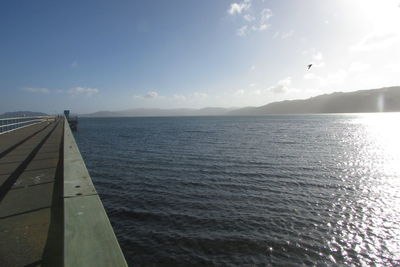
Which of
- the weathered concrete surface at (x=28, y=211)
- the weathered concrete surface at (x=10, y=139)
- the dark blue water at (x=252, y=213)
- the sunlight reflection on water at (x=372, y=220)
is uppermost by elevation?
the weathered concrete surface at (x=10, y=139)

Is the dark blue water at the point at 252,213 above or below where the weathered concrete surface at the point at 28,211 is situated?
below

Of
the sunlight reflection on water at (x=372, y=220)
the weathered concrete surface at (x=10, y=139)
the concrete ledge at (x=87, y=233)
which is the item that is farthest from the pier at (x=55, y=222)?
the sunlight reflection on water at (x=372, y=220)

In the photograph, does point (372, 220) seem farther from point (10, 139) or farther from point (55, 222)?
point (10, 139)

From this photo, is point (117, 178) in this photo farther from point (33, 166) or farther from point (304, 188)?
point (304, 188)

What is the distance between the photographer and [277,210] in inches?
456

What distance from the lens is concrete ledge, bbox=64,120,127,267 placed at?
2053 mm

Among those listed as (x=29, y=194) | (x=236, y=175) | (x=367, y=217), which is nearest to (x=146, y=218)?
(x=29, y=194)

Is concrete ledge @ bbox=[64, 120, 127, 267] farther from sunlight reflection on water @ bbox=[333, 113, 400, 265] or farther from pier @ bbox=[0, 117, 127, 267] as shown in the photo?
sunlight reflection on water @ bbox=[333, 113, 400, 265]

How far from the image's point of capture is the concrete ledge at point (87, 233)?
80.8 inches

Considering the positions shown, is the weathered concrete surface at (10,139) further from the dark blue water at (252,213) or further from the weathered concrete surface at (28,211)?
the dark blue water at (252,213)

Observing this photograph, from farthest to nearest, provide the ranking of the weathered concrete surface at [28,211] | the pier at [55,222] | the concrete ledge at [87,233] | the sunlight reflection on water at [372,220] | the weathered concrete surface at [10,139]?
the weathered concrete surface at [10,139] → the sunlight reflection on water at [372,220] → the weathered concrete surface at [28,211] → the pier at [55,222] → the concrete ledge at [87,233]

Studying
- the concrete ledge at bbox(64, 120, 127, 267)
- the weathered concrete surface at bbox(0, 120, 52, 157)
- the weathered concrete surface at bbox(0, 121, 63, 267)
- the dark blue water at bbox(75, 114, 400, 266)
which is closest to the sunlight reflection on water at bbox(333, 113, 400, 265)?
the dark blue water at bbox(75, 114, 400, 266)

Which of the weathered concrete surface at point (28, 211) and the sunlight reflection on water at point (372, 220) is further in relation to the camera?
the sunlight reflection on water at point (372, 220)

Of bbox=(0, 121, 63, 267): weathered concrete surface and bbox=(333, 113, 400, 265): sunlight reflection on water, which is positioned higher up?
bbox=(0, 121, 63, 267): weathered concrete surface
